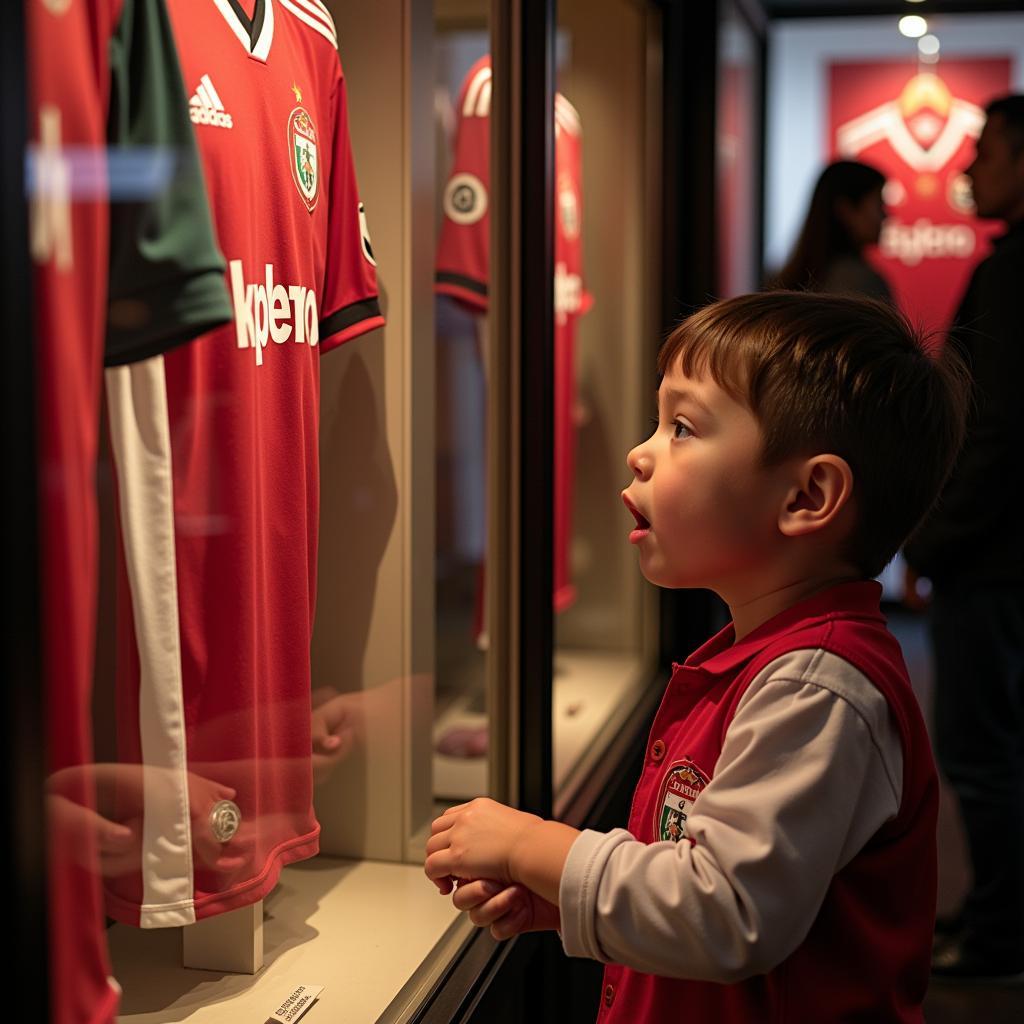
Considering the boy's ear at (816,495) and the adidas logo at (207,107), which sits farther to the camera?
the adidas logo at (207,107)

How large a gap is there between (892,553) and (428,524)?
3.22 feet

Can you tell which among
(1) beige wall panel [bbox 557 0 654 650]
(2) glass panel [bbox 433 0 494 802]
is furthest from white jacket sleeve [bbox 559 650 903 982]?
(1) beige wall panel [bbox 557 0 654 650]

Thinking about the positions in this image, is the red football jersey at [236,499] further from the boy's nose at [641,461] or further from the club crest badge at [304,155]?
the boy's nose at [641,461]

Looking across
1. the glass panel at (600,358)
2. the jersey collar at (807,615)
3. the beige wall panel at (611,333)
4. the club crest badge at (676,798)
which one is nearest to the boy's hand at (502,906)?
the club crest badge at (676,798)

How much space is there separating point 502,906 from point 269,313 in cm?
63

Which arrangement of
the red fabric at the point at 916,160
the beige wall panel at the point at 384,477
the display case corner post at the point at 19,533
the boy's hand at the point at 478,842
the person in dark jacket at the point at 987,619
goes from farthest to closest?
the red fabric at the point at 916,160
the person in dark jacket at the point at 987,619
the beige wall panel at the point at 384,477
the boy's hand at the point at 478,842
the display case corner post at the point at 19,533

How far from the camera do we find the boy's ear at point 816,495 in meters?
1.05

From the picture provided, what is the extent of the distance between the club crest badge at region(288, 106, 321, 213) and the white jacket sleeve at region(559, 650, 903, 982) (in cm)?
75

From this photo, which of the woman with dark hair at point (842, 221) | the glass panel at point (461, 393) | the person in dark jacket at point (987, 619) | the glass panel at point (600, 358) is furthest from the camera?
the woman with dark hair at point (842, 221)

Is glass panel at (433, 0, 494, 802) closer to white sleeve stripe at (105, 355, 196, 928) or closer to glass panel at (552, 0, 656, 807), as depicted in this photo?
glass panel at (552, 0, 656, 807)

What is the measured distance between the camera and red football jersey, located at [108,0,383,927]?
1188 millimetres

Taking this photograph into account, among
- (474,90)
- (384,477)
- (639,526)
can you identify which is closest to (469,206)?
(474,90)

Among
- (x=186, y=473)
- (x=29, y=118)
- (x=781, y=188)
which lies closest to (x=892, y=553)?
(x=186, y=473)

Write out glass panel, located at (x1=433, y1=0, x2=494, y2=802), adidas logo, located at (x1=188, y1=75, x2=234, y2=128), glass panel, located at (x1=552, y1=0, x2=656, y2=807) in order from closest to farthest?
adidas logo, located at (x1=188, y1=75, x2=234, y2=128)
glass panel, located at (x1=433, y1=0, x2=494, y2=802)
glass panel, located at (x1=552, y1=0, x2=656, y2=807)
